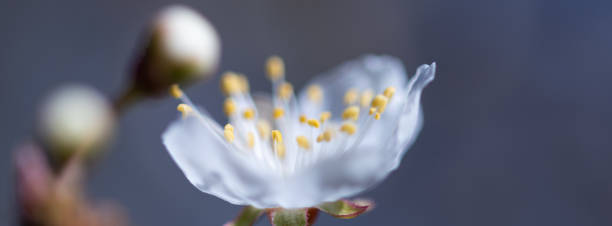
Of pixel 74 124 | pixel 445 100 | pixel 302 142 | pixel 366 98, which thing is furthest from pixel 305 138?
pixel 445 100

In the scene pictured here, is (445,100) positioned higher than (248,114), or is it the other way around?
(248,114)

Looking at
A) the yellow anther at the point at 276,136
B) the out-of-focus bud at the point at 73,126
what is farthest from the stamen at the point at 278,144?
the out-of-focus bud at the point at 73,126

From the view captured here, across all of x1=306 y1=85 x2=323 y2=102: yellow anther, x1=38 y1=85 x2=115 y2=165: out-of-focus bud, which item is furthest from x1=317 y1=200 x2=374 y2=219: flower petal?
x1=38 y1=85 x2=115 y2=165: out-of-focus bud

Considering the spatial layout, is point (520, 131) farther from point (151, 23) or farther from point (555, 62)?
point (151, 23)

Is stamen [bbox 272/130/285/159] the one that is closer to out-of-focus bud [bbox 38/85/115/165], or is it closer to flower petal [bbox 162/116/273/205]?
flower petal [bbox 162/116/273/205]

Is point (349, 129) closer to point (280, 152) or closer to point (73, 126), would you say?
point (280, 152)

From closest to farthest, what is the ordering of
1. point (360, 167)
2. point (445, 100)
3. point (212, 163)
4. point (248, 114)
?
point (360, 167)
point (212, 163)
point (248, 114)
point (445, 100)

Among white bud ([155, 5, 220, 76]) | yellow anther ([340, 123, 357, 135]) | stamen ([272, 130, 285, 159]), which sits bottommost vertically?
stamen ([272, 130, 285, 159])

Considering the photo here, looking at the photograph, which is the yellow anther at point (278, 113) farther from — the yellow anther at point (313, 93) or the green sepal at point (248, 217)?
the green sepal at point (248, 217)
